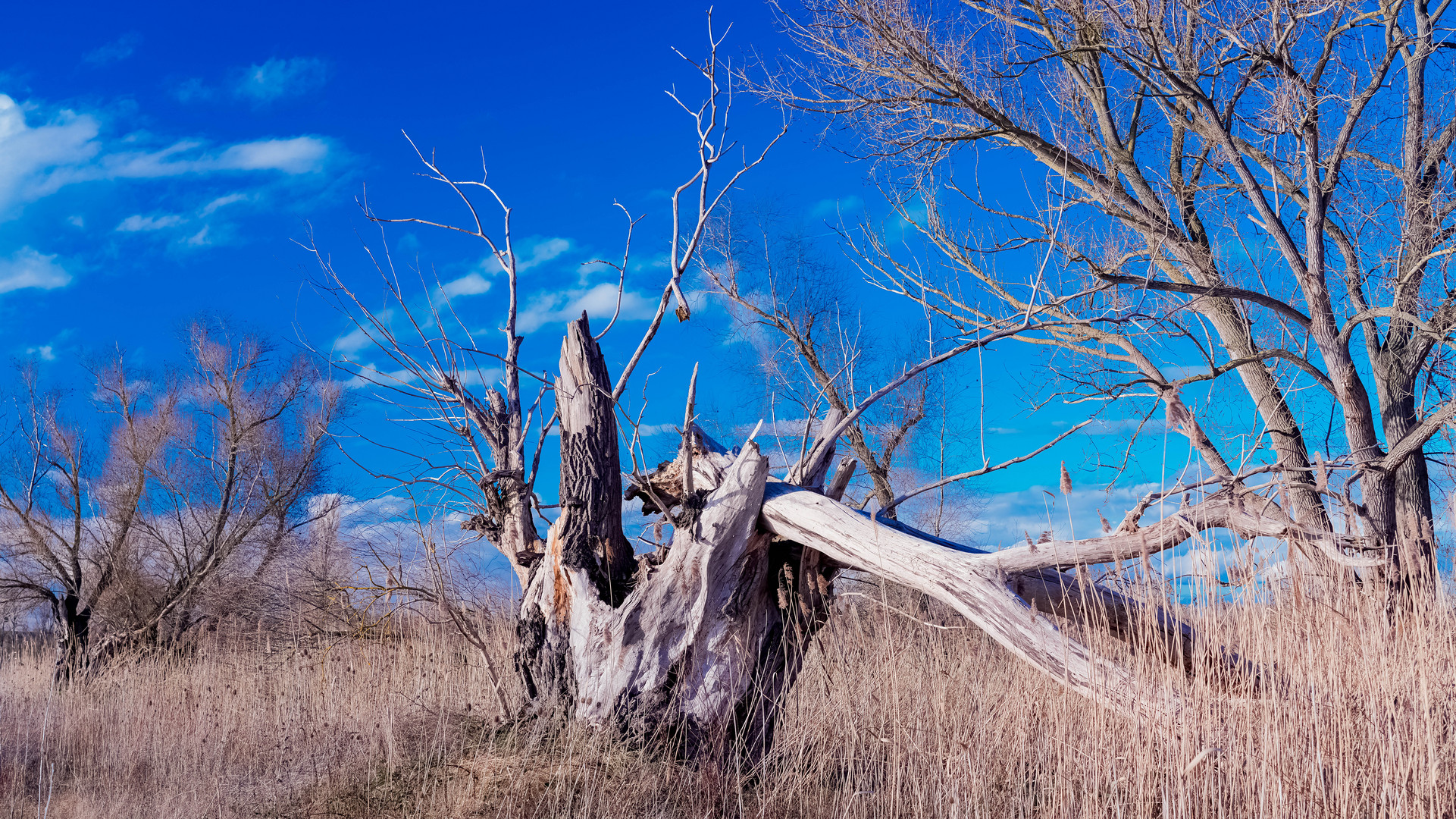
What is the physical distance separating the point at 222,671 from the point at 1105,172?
10.6 meters

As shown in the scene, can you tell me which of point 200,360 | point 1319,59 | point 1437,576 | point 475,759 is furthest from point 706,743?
point 200,360

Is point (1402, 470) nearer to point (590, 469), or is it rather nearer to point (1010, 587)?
point (1010, 587)

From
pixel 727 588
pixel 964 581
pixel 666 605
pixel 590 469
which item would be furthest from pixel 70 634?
pixel 964 581

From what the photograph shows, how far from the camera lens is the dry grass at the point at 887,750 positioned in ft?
10.6

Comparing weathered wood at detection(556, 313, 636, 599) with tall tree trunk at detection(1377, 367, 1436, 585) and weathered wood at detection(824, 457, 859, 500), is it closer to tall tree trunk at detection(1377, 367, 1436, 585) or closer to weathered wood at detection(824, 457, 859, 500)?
weathered wood at detection(824, 457, 859, 500)

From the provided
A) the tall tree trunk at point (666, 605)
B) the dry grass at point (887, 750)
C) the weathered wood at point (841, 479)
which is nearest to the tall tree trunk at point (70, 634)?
the dry grass at point (887, 750)

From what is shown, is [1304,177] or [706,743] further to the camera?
[1304,177]

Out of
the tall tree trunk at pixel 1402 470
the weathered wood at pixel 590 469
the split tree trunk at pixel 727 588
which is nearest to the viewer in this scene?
the split tree trunk at pixel 727 588

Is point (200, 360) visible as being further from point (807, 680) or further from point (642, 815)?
point (642, 815)

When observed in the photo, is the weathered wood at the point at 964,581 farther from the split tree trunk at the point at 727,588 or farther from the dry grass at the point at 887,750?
A: the dry grass at the point at 887,750

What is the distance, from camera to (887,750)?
15.5ft

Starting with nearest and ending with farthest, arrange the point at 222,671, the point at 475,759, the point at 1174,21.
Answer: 1. the point at 475,759
2. the point at 1174,21
3. the point at 222,671

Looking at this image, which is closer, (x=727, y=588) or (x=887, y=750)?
(x=727, y=588)

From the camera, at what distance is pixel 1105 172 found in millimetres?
10109
